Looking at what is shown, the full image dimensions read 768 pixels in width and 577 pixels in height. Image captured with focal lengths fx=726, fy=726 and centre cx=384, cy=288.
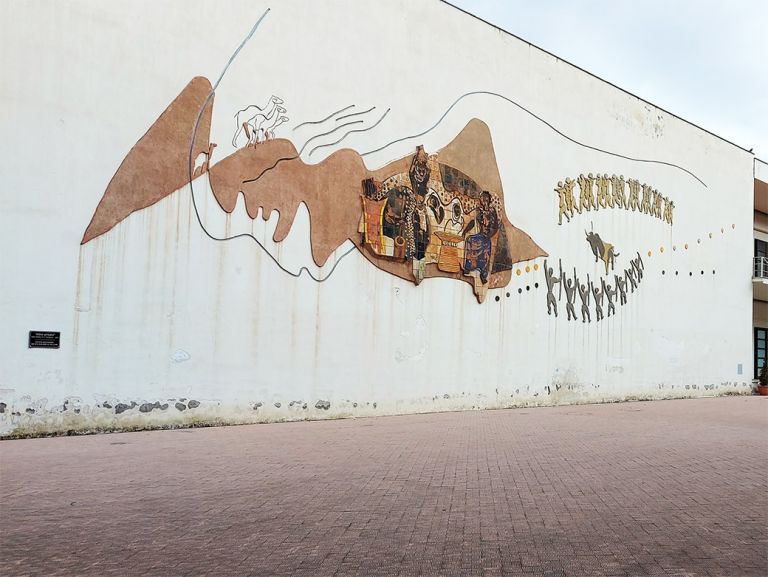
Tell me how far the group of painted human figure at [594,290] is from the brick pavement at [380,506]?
8299 mm

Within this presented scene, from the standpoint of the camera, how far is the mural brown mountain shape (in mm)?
11836

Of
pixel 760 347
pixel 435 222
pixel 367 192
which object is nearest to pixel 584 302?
pixel 435 222

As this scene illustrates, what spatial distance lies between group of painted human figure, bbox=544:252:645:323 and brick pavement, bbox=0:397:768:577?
830 centimetres

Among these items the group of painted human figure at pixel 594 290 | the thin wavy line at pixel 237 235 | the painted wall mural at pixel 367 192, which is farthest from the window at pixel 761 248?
the thin wavy line at pixel 237 235

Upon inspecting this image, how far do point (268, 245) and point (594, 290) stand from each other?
10.8 m

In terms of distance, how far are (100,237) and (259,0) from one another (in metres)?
5.45

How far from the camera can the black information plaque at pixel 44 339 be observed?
10.7 m

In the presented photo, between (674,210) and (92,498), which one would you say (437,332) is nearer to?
(92,498)

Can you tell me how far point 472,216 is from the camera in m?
17.1

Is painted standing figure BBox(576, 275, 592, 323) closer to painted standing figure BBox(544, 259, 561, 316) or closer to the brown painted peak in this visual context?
painted standing figure BBox(544, 259, 561, 316)

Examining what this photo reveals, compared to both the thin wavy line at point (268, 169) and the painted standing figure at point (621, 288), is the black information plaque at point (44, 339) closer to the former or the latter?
the thin wavy line at point (268, 169)

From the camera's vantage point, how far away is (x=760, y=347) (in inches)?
1195

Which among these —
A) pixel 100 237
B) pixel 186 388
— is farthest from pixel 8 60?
pixel 186 388

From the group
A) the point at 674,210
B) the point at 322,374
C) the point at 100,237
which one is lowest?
the point at 322,374
